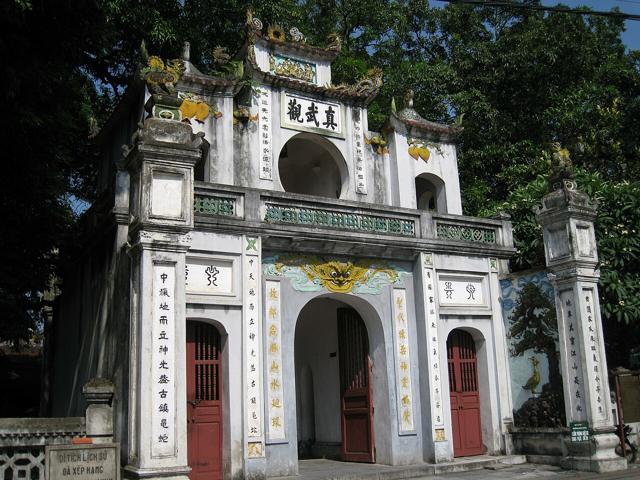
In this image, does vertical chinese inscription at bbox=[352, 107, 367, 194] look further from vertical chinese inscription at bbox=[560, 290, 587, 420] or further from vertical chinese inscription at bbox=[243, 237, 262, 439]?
vertical chinese inscription at bbox=[560, 290, 587, 420]

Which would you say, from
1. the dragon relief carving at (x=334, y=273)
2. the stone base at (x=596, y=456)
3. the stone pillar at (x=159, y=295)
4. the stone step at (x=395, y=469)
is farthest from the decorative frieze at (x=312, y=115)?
the stone base at (x=596, y=456)

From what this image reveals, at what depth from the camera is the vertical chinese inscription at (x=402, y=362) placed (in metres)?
12.6

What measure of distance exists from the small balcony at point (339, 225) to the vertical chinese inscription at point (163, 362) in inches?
95.6

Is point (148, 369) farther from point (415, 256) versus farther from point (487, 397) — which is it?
point (487, 397)

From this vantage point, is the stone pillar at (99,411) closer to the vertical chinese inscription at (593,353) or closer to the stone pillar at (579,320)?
the stone pillar at (579,320)

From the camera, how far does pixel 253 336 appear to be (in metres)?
11.2

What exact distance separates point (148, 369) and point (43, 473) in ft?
5.61

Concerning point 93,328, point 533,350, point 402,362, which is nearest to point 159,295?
point 93,328

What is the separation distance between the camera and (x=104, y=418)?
927cm

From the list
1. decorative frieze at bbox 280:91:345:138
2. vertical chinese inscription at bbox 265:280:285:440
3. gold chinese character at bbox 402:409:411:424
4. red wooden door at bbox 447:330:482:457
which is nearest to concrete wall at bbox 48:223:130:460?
vertical chinese inscription at bbox 265:280:285:440

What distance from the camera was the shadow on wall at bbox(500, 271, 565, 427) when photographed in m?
13.0

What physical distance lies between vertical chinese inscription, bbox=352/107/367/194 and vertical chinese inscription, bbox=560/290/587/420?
4.72 m

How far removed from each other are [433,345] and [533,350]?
2082mm

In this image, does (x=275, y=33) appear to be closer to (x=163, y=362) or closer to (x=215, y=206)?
(x=215, y=206)
